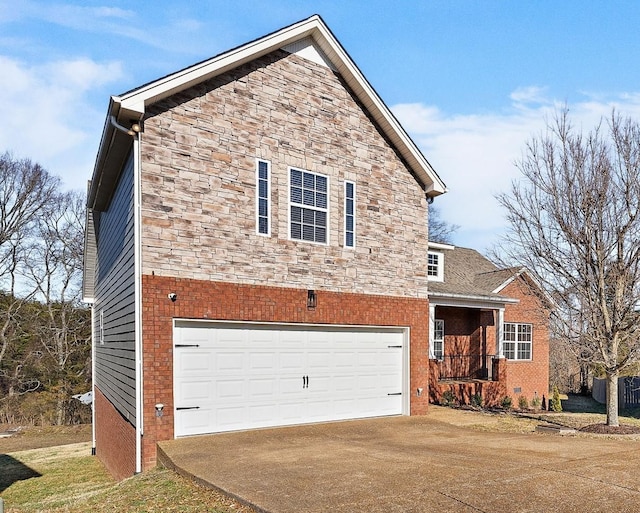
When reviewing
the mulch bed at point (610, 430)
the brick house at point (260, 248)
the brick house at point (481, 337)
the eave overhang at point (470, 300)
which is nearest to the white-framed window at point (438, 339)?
the brick house at point (481, 337)

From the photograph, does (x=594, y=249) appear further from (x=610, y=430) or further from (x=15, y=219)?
(x=15, y=219)

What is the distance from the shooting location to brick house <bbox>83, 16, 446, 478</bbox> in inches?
385

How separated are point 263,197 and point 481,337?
12789mm

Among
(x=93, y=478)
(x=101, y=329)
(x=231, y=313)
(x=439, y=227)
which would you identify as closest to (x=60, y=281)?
(x=101, y=329)

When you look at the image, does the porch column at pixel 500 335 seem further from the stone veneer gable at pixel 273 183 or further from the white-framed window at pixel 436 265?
the stone veneer gable at pixel 273 183

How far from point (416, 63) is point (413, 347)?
652 cm

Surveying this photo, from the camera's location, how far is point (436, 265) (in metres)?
20.0

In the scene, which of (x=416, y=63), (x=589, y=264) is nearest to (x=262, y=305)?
(x=416, y=63)

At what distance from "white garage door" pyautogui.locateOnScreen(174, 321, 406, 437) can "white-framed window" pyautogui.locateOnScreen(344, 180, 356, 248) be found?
6.66 feet

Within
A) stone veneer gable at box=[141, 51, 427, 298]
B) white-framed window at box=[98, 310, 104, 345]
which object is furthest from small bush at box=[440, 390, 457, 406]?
white-framed window at box=[98, 310, 104, 345]

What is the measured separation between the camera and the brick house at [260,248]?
9781 millimetres

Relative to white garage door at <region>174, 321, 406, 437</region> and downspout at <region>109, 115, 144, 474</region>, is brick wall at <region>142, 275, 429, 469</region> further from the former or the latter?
white garage door at <region>174, 321, 406, 437</region>

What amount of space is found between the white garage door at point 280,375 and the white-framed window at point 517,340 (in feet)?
30.7

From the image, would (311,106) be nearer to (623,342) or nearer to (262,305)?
(262,305)
